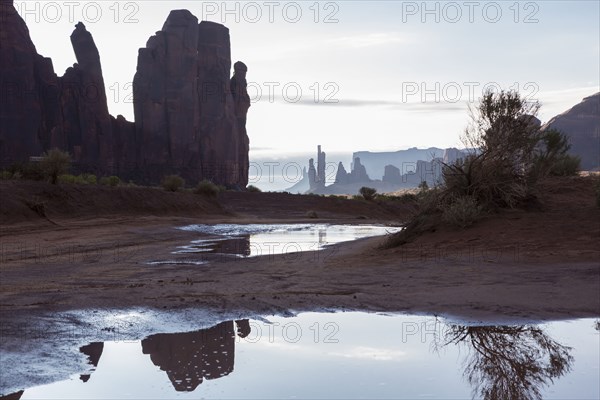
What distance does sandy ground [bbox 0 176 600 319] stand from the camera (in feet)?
34.0

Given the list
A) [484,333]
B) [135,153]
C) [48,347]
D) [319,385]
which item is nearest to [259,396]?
[319,385]

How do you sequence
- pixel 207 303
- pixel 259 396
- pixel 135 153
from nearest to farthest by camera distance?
1. pixel 259 396
2. pixel 207 303
3. pixel 135 153

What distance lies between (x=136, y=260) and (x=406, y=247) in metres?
7.41

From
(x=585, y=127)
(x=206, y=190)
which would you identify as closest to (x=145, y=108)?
(x=206, y=190)

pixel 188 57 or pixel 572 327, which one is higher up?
pixel 188 57

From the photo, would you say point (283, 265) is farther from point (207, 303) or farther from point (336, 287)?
point (207, 303)

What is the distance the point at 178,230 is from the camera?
31812 millimetres

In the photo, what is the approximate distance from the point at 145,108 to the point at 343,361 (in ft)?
301

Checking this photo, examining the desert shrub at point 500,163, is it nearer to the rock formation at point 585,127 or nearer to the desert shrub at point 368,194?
the desert shrub at point 368,194

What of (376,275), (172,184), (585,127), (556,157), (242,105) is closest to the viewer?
(376,275)

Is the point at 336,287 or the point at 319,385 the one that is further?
the point at 336,287

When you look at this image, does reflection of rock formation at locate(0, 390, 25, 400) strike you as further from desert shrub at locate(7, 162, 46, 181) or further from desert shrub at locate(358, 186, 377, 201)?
desert shrub at locate(358, 186, 377, 201)

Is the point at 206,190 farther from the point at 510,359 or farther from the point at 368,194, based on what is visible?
the point at 510,359

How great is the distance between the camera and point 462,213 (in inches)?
679
